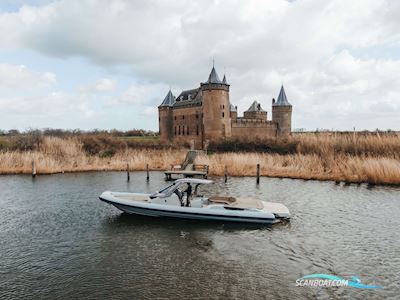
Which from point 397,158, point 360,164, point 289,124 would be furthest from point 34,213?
point 289,124

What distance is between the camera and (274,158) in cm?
2808

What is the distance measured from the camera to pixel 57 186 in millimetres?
20922

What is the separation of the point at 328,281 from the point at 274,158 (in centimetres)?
2015

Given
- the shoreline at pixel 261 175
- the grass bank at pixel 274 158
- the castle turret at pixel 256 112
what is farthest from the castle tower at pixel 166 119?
the shoreline at pixel 261 175

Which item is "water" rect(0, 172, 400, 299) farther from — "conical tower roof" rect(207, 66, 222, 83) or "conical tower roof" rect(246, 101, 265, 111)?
"conical tower roof" rect(246, 101, 265, 111)

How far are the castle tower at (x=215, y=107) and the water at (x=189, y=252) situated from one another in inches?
1229

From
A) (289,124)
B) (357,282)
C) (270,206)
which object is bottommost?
(357,282)

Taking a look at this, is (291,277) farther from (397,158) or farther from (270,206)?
(397,158)

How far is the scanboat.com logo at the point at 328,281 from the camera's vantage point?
8.10 metres

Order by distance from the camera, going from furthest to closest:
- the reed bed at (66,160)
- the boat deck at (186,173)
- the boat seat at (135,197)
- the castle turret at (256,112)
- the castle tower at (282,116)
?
the castle turret at (256,112)
the castle tower at (282,116)
the reed bed at (66,160)
the boat deck at (186,173)
the boat seat at (135,197)

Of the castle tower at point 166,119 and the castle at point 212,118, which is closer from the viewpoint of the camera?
the castle at point 212,118

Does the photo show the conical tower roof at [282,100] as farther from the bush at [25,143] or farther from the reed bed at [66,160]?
the bush at [25,143]

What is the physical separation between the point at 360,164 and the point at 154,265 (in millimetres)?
17591

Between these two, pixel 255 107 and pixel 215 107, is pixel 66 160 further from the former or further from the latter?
pixel 255 107
